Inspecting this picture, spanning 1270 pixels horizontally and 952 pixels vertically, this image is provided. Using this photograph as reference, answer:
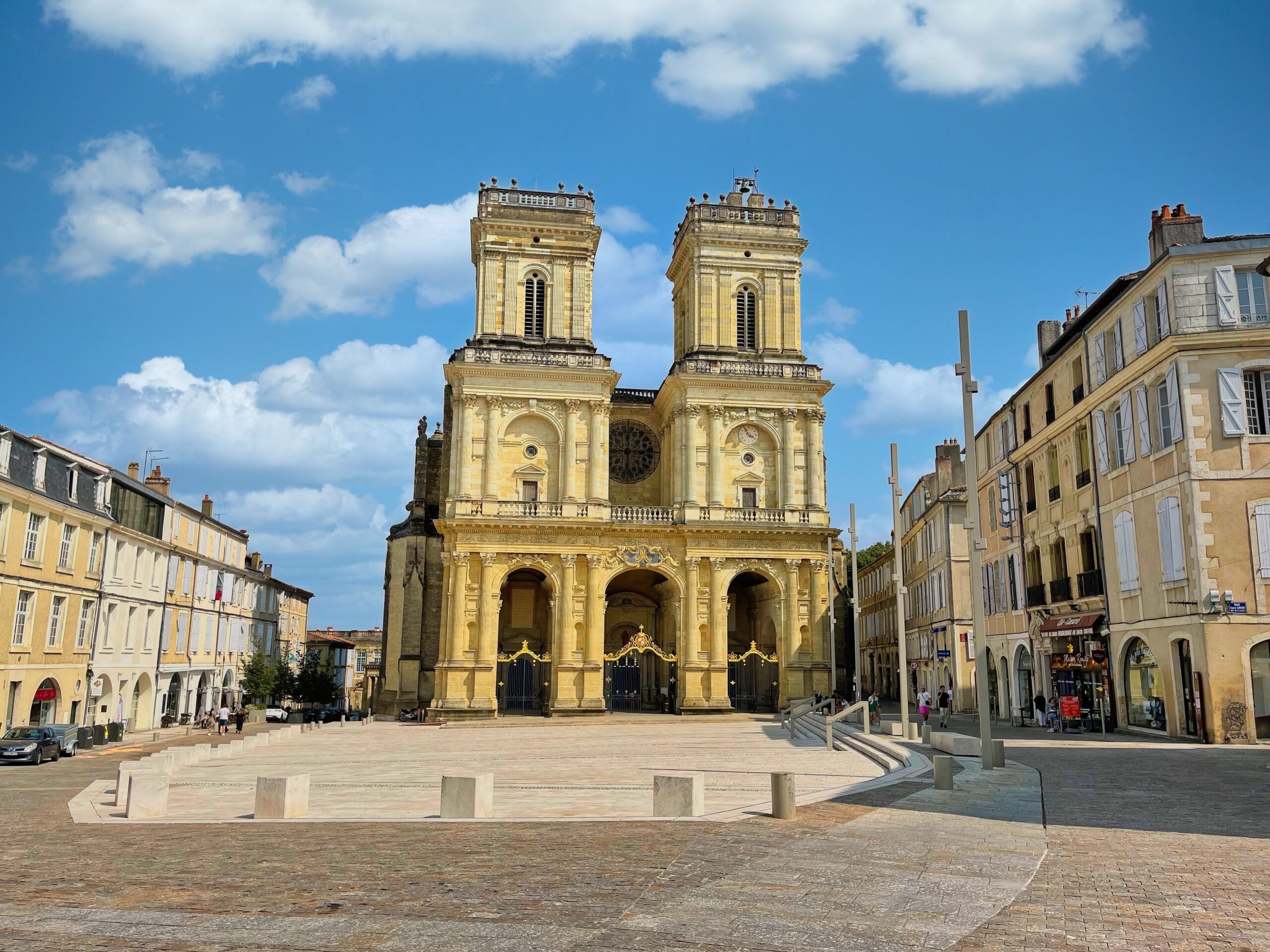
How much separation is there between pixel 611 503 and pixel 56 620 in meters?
26.3

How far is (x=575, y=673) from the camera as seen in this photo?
44375mm

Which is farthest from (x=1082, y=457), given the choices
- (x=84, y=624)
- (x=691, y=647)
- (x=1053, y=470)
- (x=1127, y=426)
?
(x=84, y=624)

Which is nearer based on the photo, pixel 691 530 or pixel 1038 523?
pixel 1038 523

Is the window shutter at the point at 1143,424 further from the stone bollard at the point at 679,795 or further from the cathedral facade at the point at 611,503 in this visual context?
the cathedral facade at the point at 611,503

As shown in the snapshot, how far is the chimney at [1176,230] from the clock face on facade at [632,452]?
29.2 meters

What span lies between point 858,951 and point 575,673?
37698mm

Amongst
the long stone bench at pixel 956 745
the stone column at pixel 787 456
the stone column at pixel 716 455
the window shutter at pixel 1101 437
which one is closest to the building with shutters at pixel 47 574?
the stone column at pixel 716 455

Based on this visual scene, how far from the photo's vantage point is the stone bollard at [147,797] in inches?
591

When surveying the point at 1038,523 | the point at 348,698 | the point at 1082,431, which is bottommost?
the point at 348,698

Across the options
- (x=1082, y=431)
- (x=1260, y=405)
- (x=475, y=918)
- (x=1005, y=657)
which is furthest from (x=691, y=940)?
(x=1005, y=657)

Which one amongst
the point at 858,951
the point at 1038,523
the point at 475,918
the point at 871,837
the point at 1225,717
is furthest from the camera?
the point at 1038,523

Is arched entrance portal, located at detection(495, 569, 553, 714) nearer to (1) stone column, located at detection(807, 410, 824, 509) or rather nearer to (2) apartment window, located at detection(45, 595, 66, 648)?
(1) stone column, located at detection(807, 410, 824, 509)

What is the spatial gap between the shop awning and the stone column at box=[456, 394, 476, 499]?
82.5 feet

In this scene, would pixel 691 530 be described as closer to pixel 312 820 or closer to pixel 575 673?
pixel 575 673
